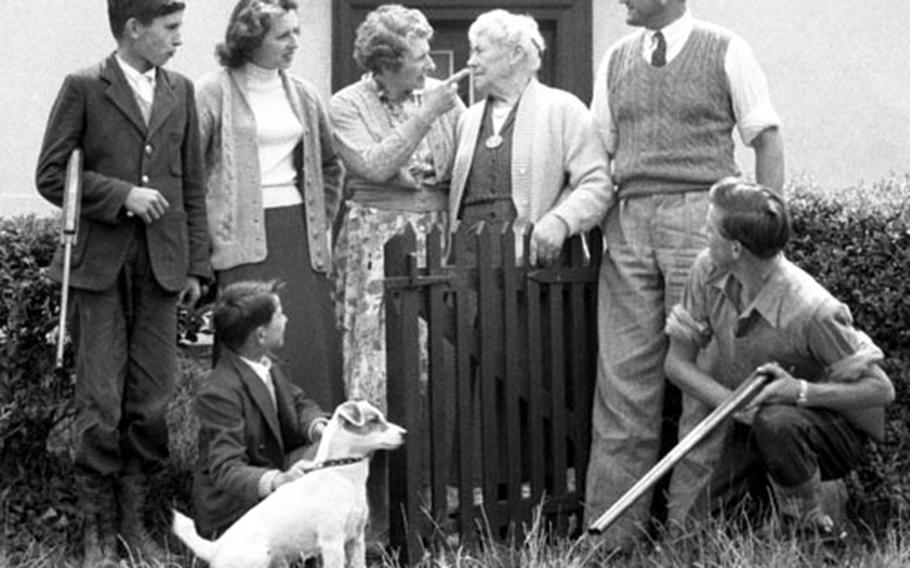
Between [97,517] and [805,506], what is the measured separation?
8.08ft

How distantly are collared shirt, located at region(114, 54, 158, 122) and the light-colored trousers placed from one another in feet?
5.71

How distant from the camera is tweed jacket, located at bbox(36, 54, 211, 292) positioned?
6852 mm

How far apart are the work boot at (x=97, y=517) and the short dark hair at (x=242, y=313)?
83cm

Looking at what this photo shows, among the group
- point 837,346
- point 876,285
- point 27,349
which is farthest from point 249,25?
point 876,285

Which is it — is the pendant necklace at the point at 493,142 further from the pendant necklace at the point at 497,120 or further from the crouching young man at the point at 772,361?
the crouching young man at the point at 772,361

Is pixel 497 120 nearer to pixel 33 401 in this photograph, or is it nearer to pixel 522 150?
pixel 522 150

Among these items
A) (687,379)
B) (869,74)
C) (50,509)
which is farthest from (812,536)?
(869,74)

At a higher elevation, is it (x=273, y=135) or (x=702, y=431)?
(x=273, y=135)

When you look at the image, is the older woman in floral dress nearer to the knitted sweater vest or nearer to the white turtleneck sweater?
the white turtleneck sweater

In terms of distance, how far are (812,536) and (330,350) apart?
198cm

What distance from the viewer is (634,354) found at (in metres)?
7.14

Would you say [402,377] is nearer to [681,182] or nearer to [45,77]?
[681,182]

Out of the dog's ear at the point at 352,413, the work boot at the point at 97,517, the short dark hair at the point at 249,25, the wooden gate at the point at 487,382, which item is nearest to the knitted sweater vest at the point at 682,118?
the wooden gate at the point at 487,382

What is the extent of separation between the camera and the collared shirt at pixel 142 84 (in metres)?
7.00
